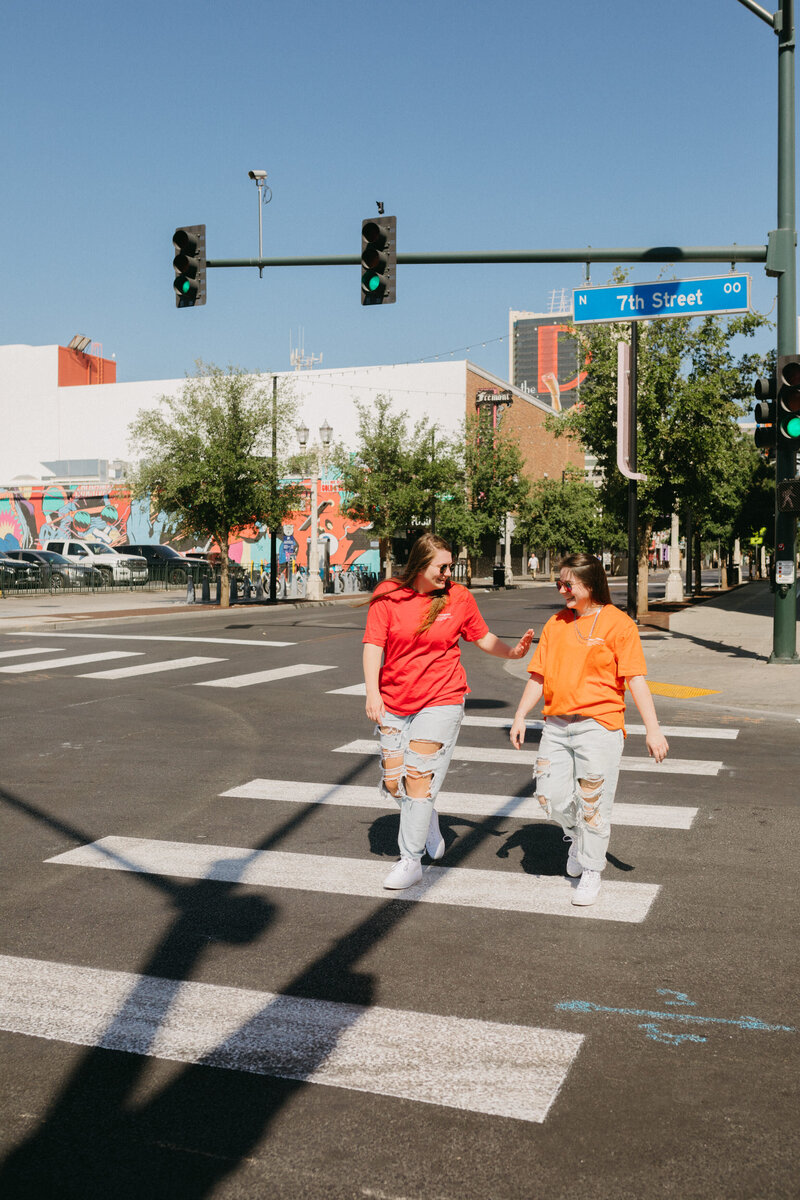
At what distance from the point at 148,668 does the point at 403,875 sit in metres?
10.6

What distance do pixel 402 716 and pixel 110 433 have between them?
230 ft

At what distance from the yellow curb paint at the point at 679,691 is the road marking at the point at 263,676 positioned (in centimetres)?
471

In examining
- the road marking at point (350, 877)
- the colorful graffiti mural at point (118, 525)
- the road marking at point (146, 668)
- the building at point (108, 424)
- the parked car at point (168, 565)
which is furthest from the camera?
the building at point (108, 424)

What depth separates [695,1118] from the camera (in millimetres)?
3186

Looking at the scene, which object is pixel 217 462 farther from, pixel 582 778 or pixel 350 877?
pixel 582 778

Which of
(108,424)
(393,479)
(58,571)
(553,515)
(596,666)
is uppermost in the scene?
(108,424)

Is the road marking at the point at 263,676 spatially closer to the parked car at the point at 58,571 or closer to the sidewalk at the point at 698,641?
the sidewalk at the point at 698,641

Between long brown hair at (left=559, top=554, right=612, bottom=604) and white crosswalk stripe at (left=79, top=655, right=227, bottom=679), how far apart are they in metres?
10.3

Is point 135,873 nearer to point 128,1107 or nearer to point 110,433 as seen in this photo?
point 128,1107

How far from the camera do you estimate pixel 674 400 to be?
24578 mm

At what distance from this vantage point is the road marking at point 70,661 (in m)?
15.3

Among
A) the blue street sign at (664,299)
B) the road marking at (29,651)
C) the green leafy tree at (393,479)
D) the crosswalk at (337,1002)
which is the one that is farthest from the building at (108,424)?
the crosswalk at (337,1002)

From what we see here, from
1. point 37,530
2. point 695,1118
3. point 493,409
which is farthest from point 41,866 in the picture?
point 37,530

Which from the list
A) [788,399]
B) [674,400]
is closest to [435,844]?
[788,399]
